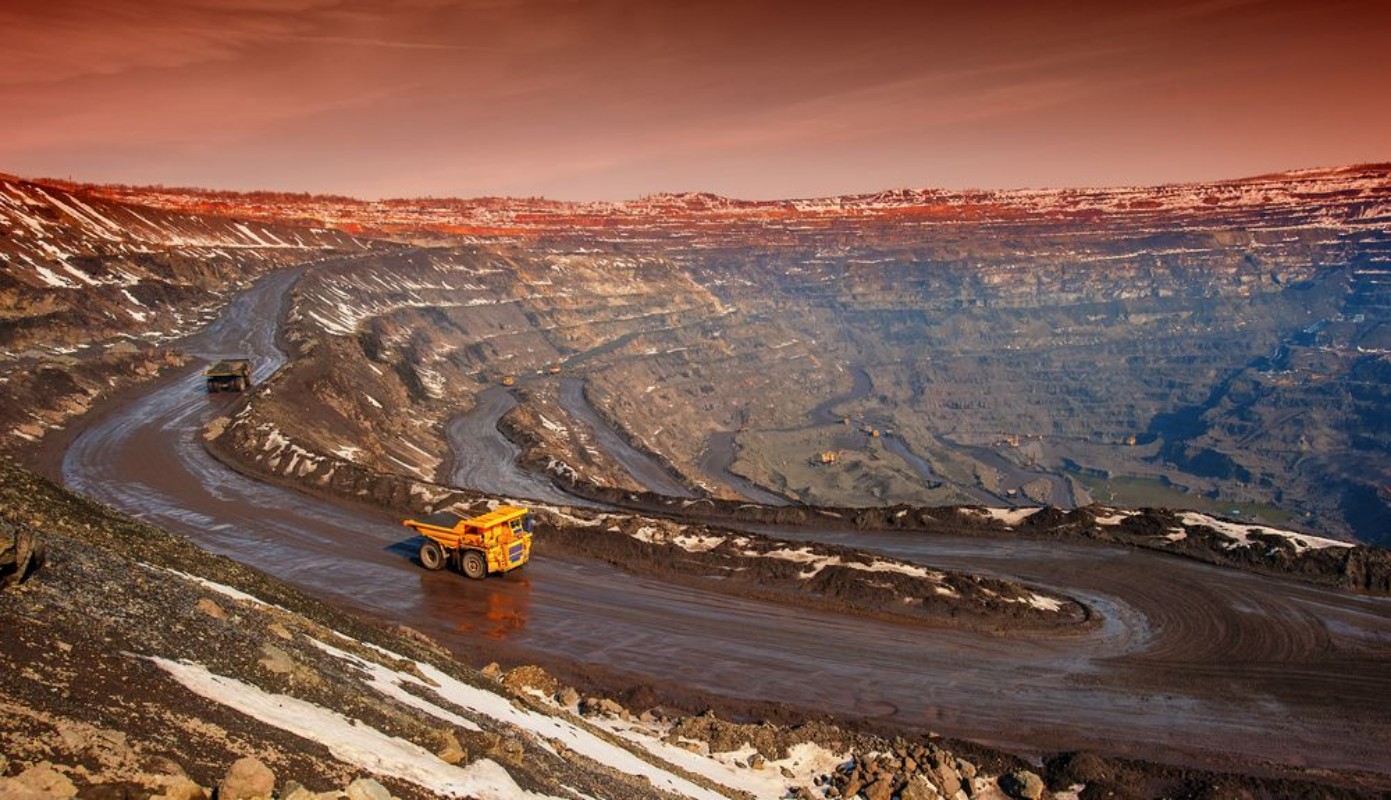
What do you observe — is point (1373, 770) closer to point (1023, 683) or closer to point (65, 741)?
point (1023, 683)

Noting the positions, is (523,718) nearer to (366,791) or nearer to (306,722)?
(306,722)

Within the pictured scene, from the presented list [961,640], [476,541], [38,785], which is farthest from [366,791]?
[961,640]

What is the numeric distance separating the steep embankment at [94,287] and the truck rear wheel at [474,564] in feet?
83.0

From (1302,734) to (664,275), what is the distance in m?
145

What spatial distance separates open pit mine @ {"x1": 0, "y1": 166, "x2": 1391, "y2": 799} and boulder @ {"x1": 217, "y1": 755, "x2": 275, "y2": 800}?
2.15ft

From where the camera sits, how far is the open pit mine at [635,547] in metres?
16.8

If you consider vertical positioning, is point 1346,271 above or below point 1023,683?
above

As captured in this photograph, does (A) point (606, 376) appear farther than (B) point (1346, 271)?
No

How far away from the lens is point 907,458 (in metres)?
108

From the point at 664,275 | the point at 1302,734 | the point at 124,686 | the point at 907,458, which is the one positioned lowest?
the point at 907,458

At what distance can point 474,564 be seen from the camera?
92.3ft

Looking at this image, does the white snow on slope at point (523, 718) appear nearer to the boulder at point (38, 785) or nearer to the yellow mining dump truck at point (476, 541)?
the boulder at point (38, 785)

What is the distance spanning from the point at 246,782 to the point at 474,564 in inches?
764

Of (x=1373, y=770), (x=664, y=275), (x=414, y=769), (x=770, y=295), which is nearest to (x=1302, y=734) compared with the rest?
(x=1373, y=770)
